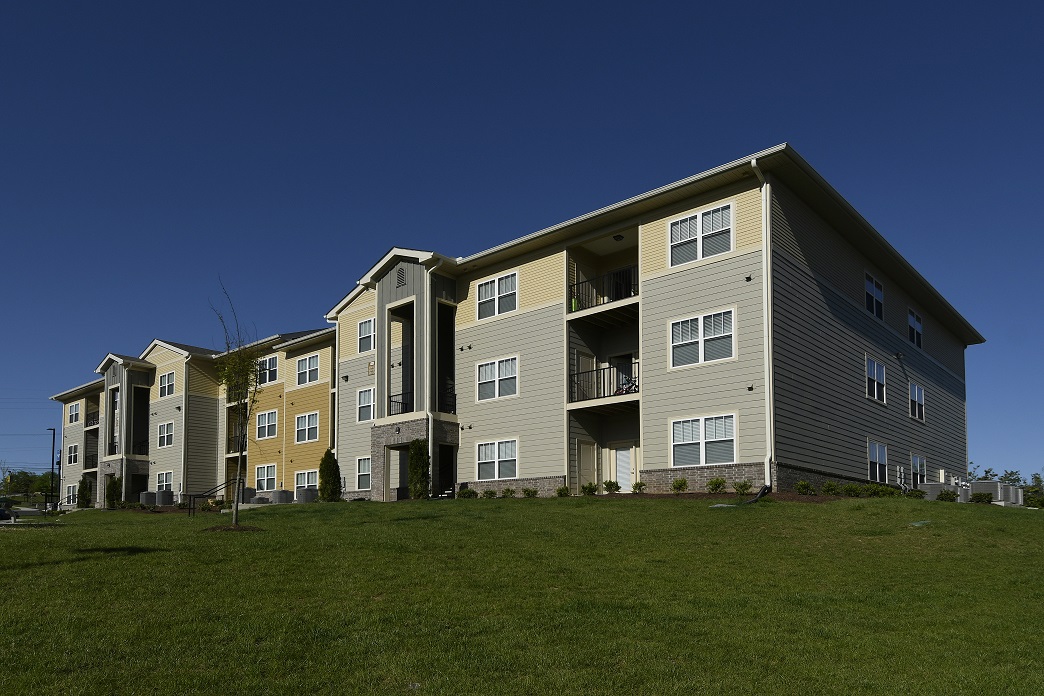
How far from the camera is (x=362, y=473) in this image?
37438mm

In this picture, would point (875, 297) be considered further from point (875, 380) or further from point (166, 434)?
point (166, 434)

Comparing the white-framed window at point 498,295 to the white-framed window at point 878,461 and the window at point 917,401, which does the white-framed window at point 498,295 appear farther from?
the window at point 917,401

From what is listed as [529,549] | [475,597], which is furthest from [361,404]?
[475,597]

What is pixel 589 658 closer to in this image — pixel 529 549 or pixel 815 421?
pixel 529 549

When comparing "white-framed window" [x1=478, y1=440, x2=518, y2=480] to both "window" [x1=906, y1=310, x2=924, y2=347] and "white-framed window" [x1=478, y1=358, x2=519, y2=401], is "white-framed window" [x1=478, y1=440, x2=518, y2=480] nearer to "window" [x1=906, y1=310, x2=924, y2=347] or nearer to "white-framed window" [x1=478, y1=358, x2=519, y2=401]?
"white-framed window" [x1=478, y1=358, x2=519, y2=401]

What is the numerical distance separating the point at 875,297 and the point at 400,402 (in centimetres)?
1682

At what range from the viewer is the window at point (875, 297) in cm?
2998

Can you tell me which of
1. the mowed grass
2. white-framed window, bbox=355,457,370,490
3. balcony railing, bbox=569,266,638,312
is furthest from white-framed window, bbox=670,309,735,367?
white-framed window, bbox=355,457,370,490

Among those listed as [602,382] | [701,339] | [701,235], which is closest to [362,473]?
[602,382]

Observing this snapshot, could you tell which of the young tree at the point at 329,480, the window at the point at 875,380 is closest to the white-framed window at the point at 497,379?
the young tree at the point at 329,480

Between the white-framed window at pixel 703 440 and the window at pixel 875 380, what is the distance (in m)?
7.29

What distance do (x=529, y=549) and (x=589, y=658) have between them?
5952 mm

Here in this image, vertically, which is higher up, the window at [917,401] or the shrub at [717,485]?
the window at [917,401]

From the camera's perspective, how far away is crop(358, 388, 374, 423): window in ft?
123
